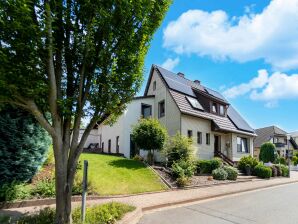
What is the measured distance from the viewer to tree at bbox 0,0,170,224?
20.4ft

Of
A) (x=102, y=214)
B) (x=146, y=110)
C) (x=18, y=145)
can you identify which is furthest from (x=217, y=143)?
(x=102, y=214)

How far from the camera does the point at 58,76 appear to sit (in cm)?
746

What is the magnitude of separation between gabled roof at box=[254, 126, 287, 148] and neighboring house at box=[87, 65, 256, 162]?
2553cm

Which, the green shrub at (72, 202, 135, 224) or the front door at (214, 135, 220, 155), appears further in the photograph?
the front door at (214, 135, 220, 155)

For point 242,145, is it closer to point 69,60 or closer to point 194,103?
point 194,103

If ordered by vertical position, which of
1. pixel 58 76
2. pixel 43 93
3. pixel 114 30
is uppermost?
pixel 114 30

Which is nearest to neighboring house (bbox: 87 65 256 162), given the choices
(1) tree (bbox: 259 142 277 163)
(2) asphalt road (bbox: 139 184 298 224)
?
(1) tree (bbox: 259 142 277 163)

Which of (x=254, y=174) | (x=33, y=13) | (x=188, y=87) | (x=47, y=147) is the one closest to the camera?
(x=33, y=13)

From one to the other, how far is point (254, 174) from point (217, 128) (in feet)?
17.9

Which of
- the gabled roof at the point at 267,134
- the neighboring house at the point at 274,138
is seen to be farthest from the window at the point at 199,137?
the gabled roof at the point at 267,134

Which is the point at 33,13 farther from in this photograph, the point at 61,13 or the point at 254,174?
the point at 254,174

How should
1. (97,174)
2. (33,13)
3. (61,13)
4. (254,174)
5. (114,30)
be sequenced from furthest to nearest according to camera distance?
(254,174) < (97,174) < (114,30) < (61,13) < (33,13)

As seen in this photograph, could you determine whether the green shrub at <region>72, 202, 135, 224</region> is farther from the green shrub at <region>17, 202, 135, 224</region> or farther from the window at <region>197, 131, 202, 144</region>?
the window at <region>197, 131, 202, 144</region>

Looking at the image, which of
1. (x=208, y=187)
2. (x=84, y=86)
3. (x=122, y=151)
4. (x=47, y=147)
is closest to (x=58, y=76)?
(x=84, y=86)
